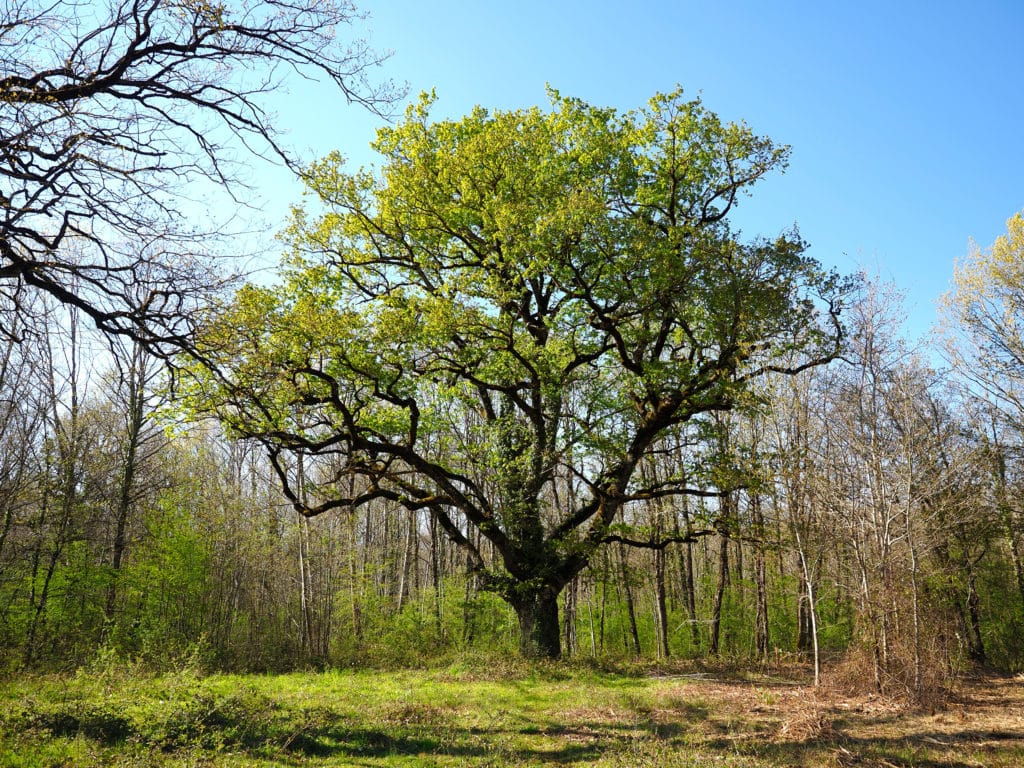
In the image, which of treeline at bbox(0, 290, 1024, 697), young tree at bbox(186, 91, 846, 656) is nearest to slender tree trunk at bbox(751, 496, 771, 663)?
treeline at bbox(0, 290, 1024, 697)

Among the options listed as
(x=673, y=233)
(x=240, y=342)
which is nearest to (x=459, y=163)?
(x=673, y=233)

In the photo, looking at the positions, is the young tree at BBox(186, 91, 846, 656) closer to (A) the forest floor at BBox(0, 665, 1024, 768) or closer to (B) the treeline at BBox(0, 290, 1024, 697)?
(B) the treeline at BBox(0, 290, 1024, 697)

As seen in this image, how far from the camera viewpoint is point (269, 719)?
353 inches

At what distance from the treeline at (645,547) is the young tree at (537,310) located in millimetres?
1469

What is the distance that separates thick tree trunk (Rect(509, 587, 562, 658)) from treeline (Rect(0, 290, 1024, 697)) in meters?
1.47

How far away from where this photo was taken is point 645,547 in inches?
691

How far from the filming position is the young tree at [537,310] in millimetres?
12945

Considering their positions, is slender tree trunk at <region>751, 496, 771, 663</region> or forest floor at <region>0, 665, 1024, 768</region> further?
slender tree trunk at <region>751, 496, 771, 663</region>

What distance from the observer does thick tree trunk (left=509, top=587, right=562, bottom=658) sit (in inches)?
604

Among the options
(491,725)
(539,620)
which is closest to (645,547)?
(539,620)

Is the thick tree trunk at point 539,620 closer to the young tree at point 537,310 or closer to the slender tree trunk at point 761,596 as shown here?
the young tree at point 537,310

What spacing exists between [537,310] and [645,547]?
7.10 meters

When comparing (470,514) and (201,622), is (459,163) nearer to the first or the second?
(470,514)

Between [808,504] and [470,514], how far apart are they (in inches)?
290
